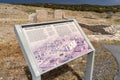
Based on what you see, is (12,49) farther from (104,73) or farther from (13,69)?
(104,73)

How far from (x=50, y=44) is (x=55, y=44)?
0.19 m

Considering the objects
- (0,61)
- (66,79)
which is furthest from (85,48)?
(0,61)

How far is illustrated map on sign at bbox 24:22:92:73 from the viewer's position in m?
5.77

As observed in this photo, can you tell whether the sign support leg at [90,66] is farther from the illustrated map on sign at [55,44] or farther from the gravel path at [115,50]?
the gravel path at [115,50]

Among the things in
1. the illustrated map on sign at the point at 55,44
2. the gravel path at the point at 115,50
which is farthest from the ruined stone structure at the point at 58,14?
the illustrated map on sign at the point at 55,44

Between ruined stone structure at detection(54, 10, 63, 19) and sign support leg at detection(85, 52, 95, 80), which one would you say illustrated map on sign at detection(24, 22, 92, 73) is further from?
ruined stone structure at detection(54, 10, 63, 19)

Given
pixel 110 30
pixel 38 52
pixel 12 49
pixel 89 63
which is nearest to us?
pixel 38 52

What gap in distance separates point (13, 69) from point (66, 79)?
6.56ft

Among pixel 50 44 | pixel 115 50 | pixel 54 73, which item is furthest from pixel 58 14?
pixel 50 44

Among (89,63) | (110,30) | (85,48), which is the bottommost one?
(110,30)

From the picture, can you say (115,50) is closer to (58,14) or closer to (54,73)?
(54,73)

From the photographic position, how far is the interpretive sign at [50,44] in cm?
562

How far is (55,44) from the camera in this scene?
631 centimetres

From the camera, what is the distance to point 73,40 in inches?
276
